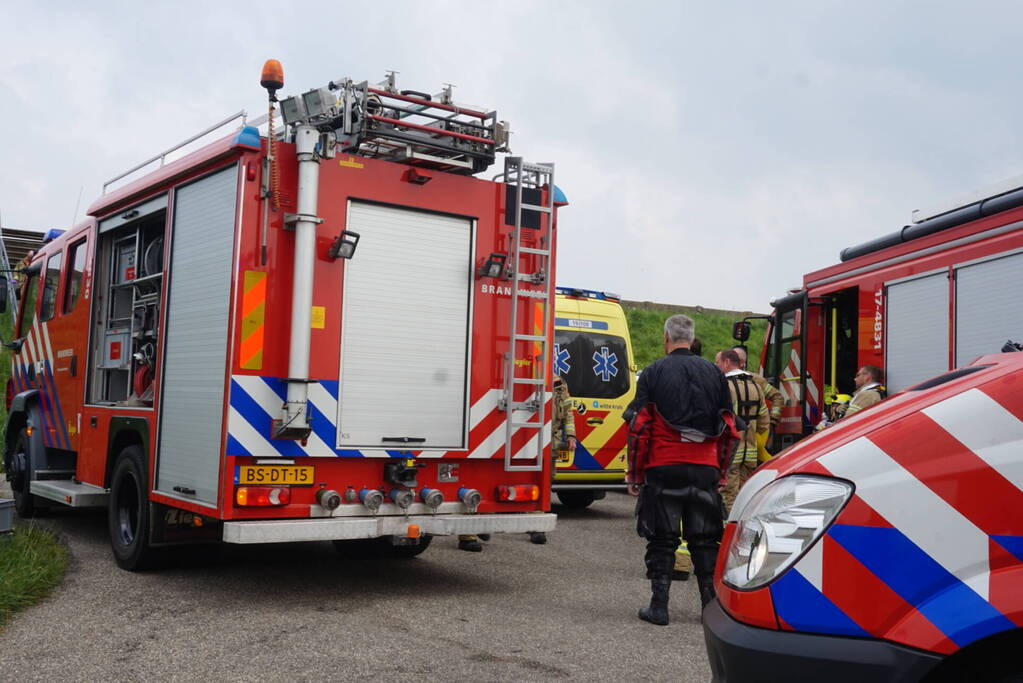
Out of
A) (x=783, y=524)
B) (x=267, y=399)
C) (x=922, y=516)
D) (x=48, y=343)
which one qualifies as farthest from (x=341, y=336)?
(x=48, y=343)

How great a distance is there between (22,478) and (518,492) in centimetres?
572

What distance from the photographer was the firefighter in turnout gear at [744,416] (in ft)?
27.8

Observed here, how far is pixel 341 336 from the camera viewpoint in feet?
21.2

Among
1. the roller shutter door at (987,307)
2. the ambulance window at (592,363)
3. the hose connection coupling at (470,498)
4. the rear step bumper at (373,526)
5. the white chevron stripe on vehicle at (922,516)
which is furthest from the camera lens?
the ambulance window at (592,363)

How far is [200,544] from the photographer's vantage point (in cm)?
721

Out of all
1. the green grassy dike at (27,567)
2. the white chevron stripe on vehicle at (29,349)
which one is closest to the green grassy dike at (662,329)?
the white chevron stripe on vehicle at (29,349)

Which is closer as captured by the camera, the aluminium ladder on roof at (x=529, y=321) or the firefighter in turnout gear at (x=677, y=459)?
the firefighter in turnout gear at (x=677, y=459)

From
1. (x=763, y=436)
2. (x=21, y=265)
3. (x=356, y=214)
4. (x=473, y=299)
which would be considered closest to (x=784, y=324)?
(x=763, y=436)

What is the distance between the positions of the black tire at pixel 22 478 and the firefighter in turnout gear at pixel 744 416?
6.63 metres

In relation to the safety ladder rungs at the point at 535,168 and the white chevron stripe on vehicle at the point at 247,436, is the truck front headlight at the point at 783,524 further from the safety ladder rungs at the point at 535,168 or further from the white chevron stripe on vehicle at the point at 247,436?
the safety ladder rungs at the point at 535,168

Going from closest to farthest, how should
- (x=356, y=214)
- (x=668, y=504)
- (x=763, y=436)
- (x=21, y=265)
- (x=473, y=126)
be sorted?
1. (x=668, y=504)
2. (x=356, y=214)
3. (x=473, y=126)
4. (x=763, y=436)
5. (x=21, y=265)

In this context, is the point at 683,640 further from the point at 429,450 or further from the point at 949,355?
the point at 949,355

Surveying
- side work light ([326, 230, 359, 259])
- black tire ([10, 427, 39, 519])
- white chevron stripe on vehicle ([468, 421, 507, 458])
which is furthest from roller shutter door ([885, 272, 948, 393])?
black tire ([10, 427, 39, 519])

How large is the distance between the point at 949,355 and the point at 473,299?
3.91 metres
